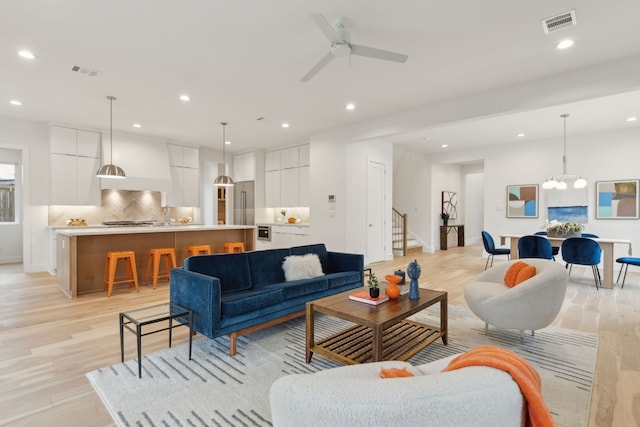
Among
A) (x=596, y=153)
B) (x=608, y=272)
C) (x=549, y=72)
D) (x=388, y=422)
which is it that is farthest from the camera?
(x=596, y=153)

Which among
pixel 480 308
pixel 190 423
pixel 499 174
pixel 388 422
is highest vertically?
pixel 499 174

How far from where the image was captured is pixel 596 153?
7.21 m

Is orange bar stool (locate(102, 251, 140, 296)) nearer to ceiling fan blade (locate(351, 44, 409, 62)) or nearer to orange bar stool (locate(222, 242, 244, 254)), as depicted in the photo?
orange bar stool (locate(222, 242, 244, 254))

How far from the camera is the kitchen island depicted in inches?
188

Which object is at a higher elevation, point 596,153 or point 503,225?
point 596,153

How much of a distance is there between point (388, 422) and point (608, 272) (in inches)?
243

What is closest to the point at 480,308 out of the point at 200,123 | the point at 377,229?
the point at 377,229

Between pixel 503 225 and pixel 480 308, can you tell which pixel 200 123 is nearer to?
pixel 480 308

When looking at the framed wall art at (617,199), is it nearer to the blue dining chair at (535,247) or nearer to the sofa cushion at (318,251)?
the blue dining chair at (535,247)

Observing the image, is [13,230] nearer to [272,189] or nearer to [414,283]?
[272,189]

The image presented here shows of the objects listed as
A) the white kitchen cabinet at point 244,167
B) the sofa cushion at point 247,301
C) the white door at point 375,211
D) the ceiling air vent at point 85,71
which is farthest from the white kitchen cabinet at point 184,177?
the sofa cushion at point 247,301

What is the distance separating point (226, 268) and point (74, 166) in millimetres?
5516

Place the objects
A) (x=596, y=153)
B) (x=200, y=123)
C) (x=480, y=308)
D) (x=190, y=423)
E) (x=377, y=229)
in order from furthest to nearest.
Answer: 1. (x=377, y=229)
2. (x=596, y=153)
3. (x=200, y=123)
4. (x=480, y=308)
5. (x=190, y=423)

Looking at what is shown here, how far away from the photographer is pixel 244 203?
9.71 meters
